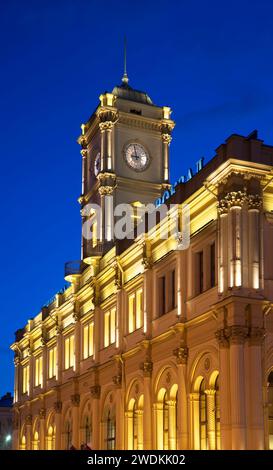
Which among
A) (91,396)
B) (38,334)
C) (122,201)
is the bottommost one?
(91,396)

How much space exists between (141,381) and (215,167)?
1340 cm

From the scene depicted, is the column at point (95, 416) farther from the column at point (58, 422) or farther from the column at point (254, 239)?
the column at point (254, 239)

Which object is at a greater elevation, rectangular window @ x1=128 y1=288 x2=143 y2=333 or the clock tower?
the clock tower

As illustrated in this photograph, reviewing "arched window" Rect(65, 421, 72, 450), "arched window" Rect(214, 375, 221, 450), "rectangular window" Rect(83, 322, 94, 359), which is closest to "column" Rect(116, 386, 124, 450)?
"rectangular window" Rect(83, 322, 94, 359)

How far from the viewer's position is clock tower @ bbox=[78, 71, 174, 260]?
190 ft

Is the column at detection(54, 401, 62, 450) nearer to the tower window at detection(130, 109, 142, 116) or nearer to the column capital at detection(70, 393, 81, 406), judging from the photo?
the column capital at detection(70, 393, 81, 406)

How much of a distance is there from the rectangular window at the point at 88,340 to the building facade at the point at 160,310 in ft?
0.41

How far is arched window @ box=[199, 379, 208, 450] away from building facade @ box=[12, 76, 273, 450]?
0.05 metres

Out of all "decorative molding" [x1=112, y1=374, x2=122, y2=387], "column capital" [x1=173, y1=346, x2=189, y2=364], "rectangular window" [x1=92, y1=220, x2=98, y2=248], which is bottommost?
"decorative molding" [x1=112, y1=374, x2=122, y2=387]

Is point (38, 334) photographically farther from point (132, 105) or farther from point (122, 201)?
point (132, 105)

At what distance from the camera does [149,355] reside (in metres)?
41.7

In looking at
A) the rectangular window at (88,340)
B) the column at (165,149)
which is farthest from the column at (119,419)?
the column at (165,149)

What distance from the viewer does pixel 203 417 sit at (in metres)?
36.2

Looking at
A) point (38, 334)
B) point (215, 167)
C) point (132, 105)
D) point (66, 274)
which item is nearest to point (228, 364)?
point (215, 167)
